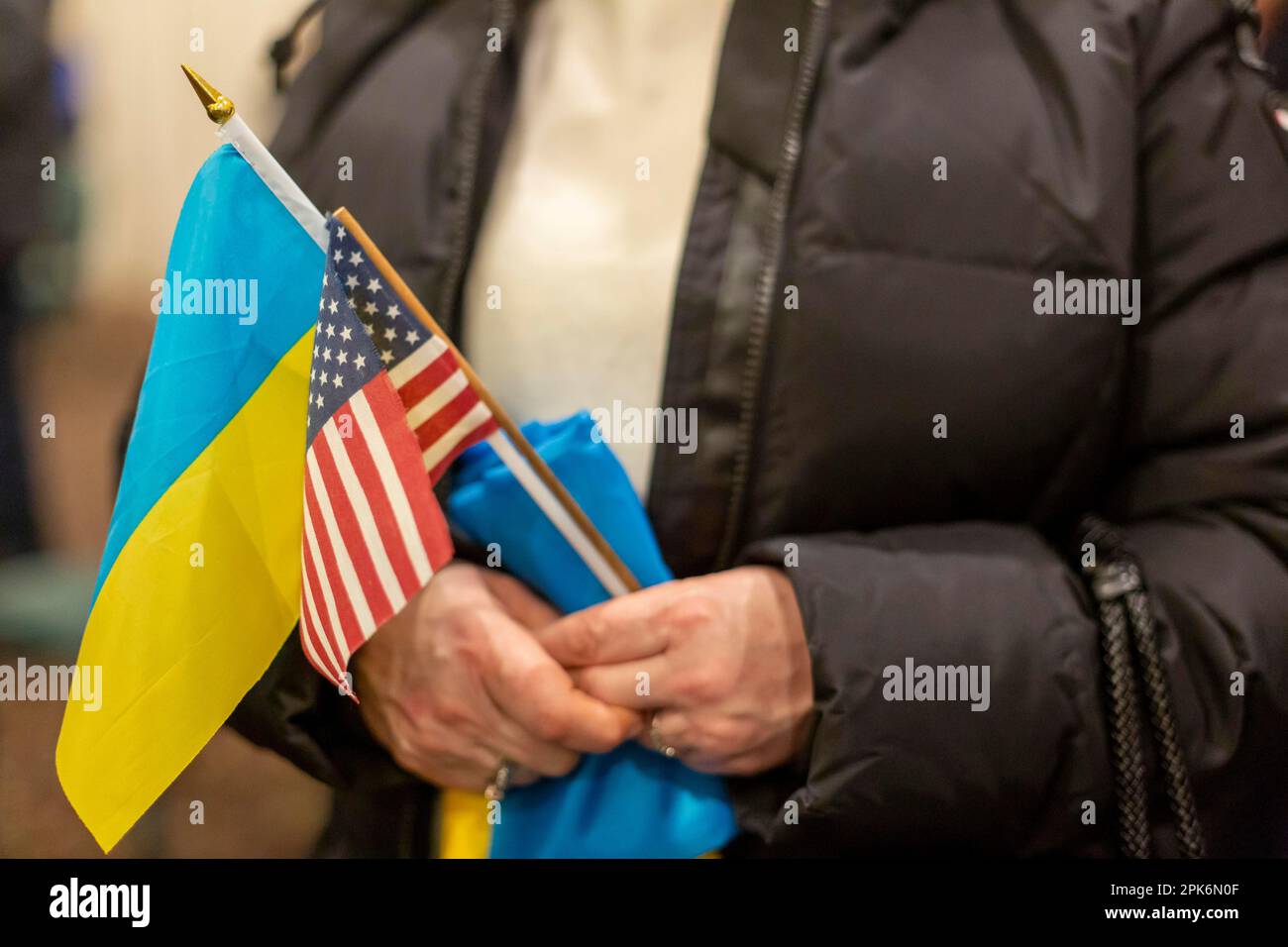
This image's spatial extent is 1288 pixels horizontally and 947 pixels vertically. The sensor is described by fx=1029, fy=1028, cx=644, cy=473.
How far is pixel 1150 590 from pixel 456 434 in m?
0.44

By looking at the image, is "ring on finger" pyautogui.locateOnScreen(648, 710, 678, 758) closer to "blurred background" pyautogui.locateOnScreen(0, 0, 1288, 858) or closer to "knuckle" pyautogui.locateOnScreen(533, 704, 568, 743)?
"knuckle" pyautogui.locateOnScreen(533, 704, 568, 743)

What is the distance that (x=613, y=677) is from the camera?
0.62 meters

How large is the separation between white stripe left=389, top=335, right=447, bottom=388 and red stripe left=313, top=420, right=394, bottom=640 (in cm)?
5

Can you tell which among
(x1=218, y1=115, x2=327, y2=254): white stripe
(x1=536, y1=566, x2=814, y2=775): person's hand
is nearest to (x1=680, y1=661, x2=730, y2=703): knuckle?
(x1=536, y1=566, x2=814, y2=775): person's hand

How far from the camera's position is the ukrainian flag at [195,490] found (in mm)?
574

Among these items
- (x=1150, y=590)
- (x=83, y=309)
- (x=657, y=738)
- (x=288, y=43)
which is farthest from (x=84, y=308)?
(x=1150, y=590)

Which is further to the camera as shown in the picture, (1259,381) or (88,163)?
(88,163)

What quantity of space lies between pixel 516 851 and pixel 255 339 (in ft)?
1.17

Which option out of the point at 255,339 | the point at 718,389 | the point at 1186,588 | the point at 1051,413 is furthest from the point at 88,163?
the point at 1186,588

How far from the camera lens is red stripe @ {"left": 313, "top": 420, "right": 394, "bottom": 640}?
55cm

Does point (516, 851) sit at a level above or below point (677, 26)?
below

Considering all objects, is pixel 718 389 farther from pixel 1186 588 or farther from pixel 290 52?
pixel 290 52

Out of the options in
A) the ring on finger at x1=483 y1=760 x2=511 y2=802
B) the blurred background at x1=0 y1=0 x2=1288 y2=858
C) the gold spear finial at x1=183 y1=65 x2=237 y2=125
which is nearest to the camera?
the gold spear finial at x1=183 y1=65 x2=237 y2=125
